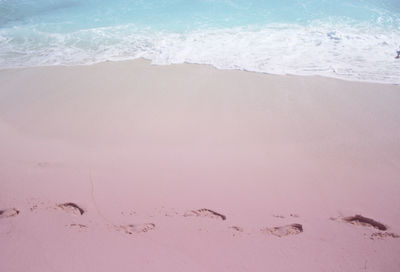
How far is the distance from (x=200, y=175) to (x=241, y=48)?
4.69 metres

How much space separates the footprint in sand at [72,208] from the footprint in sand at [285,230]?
185cm

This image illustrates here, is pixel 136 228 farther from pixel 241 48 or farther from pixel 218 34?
pixel 218 34

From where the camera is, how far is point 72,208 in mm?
2695

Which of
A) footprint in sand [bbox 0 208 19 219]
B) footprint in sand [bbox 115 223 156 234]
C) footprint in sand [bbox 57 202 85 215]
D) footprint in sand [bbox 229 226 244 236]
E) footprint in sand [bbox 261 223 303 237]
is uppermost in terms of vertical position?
footprint in sand [bbox 261 223 303 237]

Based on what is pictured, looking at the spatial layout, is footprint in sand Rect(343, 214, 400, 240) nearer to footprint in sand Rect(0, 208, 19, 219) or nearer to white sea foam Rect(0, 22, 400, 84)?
footprint in sand Rect(0, 208, 19, 219)

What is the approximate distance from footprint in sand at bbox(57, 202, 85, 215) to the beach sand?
0.01 meters

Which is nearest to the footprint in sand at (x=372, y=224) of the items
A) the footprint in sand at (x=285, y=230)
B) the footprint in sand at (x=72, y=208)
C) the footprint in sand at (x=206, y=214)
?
the footprint in sand at (x=285, y=230)

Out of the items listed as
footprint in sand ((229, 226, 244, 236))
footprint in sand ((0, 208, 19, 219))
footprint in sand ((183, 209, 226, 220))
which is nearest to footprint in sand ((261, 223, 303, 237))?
footprint in sand ((229, 226, 244, 236))

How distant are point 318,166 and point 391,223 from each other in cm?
94

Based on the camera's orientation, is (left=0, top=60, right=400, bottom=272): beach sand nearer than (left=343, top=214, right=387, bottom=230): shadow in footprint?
Yes

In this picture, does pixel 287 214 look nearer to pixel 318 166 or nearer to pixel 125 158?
pixel 318 166

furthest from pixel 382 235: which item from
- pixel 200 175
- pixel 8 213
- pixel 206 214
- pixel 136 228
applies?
pixel 8 213

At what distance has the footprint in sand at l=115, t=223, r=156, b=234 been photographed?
2.42 metres

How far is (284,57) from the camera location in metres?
6.12
